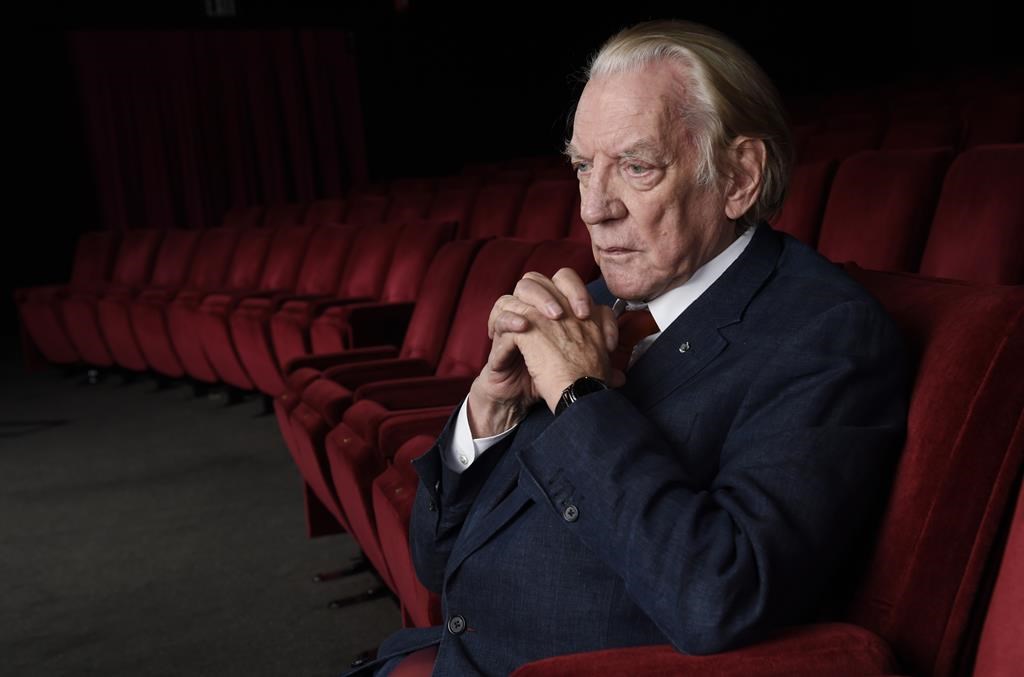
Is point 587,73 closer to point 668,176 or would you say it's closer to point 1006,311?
point 668,176

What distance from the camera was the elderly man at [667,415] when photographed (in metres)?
0.30

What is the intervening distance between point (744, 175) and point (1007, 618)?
177 millimetres

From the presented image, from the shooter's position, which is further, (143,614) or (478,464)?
(143,614)

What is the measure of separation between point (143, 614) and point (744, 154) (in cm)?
65

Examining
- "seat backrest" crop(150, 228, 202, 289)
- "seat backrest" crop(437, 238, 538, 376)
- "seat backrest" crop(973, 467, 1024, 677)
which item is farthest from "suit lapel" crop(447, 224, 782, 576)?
"seat backrest" crop(150, 228, 202, 289)

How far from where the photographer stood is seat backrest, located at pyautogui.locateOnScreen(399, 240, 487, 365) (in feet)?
3.12

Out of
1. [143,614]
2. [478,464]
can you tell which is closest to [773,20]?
[143,614]

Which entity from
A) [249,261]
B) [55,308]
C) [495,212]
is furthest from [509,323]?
[55,308]

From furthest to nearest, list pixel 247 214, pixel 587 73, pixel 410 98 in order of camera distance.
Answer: pixel 410 98, pixel 247 214, pixel 587 73

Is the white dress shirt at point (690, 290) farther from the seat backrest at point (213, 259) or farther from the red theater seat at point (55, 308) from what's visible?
the red theater seat at point (55, 308)

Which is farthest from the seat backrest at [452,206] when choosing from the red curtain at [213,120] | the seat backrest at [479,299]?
the red curtain at [213,120]

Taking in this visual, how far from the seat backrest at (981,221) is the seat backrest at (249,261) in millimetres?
1281

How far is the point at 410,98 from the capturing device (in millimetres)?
3318

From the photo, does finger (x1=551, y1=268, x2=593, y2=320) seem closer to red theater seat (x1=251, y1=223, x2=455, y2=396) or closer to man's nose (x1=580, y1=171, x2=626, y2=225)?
man's nose (x1=580, y1=171, x2=626, y2=225)
